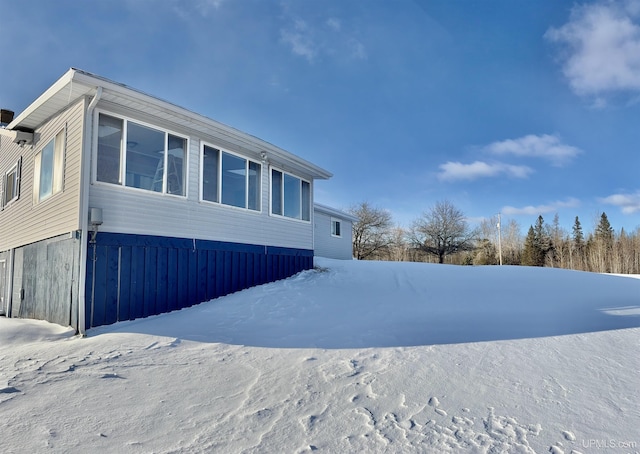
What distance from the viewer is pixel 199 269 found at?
785cm

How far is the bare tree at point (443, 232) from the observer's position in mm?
33562

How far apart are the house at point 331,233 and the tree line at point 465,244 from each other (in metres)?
8.92

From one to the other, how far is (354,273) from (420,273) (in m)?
1.90

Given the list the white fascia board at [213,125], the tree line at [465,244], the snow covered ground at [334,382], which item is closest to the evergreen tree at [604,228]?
the tree line at [465,244]

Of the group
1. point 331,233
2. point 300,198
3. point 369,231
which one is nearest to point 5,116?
point 300,198

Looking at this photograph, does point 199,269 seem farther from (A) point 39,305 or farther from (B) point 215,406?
(B) point 215,406

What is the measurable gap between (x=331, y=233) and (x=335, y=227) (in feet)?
1.71

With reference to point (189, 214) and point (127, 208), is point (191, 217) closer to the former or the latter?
point (189, 214)

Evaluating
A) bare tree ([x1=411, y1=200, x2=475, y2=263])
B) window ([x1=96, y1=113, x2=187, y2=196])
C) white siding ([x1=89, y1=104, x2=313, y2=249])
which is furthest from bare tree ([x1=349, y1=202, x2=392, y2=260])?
window ([x1=96, y1=113, x2=187, y2=196])

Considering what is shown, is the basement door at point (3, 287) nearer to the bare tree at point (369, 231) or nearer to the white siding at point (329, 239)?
the white siding at point (329, 239)

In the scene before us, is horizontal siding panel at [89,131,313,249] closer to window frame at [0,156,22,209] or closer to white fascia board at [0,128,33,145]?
white fascia board at [0,128,33,145]

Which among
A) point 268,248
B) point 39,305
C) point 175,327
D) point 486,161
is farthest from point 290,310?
point 486,161

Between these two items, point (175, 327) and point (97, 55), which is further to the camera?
point (97, 55)

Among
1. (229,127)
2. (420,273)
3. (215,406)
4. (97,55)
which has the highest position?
(97,55)
